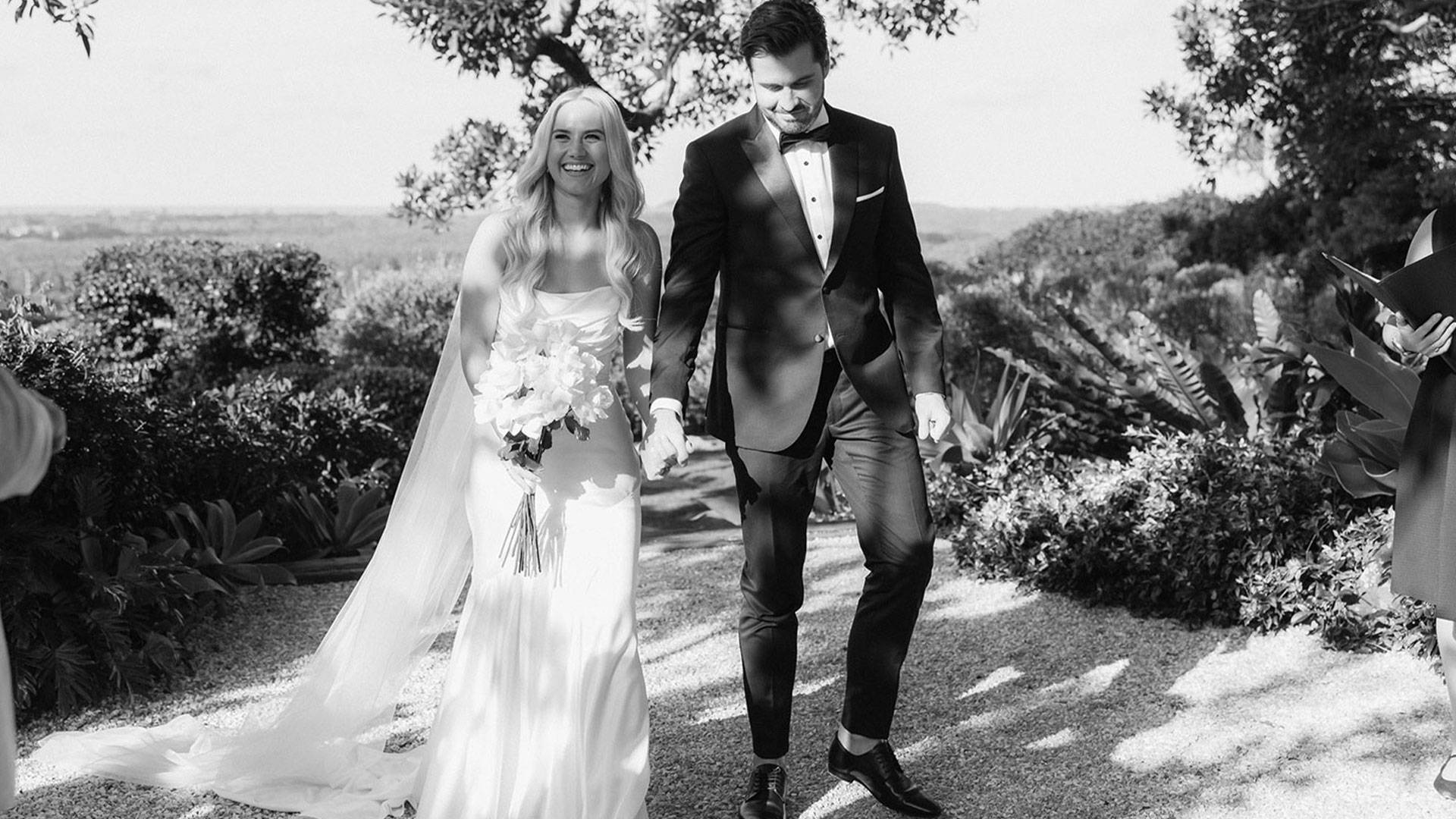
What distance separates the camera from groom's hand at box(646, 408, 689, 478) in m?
3.42

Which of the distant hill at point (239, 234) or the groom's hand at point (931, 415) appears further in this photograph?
the distant hill at point (239, 234)

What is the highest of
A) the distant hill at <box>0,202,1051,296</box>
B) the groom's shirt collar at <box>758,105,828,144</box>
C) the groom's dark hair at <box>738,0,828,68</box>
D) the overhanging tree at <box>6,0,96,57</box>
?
the overhanging tree at <box>6,0,96,57</box>

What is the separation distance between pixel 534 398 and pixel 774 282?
0.76 m

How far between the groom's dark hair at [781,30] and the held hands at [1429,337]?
1.72m

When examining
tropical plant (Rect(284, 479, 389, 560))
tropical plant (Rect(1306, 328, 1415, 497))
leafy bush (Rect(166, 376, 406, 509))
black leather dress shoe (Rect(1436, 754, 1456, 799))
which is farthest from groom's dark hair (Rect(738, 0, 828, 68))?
tropical plant (Rect(284, 479, 389, 560))

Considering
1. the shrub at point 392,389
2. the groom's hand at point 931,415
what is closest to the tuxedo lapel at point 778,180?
the groom's hand at point 931,415

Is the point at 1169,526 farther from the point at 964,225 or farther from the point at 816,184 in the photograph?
the point at 964,225

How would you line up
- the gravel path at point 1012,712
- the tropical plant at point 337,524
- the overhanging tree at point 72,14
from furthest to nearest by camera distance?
the tropical plant at point 337,524 → the overhanging tree at point 72,14 → the gravel path at point 1012,712

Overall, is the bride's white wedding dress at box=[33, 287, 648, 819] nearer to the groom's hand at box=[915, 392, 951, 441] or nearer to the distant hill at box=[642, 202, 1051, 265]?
the groom's hand at box=[915, 392, 951, 441]

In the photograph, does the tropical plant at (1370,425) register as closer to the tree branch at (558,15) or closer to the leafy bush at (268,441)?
the leafy bush at (268,441)

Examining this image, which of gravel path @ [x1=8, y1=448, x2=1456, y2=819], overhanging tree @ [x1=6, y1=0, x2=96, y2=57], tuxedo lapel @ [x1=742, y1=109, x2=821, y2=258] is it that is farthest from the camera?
overhanging tree @ [x1=6, y1=0, x2=96, y2=57]

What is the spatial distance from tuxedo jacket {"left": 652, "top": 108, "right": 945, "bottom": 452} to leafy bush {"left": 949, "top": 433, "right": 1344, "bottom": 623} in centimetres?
225

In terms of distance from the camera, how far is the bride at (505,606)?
3.38m

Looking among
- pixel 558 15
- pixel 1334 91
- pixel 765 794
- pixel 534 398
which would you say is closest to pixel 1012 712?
pixel 765 794
